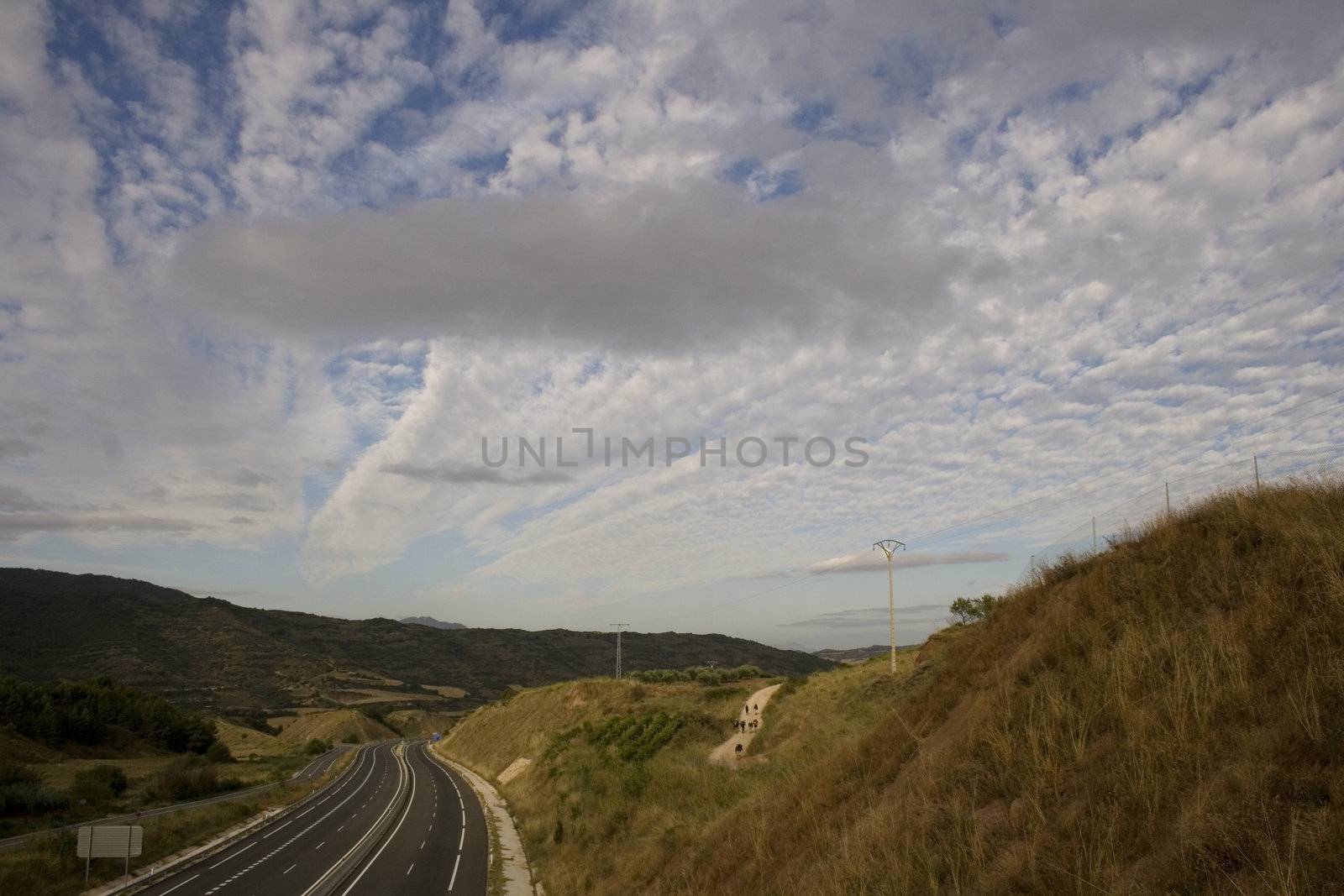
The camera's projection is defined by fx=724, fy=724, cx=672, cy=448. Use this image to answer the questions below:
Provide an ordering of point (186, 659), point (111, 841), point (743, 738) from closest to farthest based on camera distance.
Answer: point (111, 841), point (743, 738), point (186, 659)

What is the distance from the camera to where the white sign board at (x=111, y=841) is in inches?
965

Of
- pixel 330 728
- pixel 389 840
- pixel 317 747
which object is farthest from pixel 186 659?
pixel 389 840

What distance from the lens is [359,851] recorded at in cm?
3525

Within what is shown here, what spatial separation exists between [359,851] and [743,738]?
19604mm

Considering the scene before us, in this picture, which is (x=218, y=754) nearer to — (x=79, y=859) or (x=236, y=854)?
(x=236, y=854)

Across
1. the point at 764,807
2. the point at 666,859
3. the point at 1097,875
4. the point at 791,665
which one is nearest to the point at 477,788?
the point at 666,859

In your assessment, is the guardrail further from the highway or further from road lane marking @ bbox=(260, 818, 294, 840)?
road lane marking @ bbox=(260, 818, 294, 840)

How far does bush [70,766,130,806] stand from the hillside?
5323 cm

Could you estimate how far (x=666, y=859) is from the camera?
17781mm

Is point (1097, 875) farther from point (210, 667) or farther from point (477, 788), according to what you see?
point (210, 667)

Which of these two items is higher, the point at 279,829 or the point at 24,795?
the point at 24,795

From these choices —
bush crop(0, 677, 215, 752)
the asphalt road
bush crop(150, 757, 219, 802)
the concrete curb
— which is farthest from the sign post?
bush crop(0, 677, 215, 752)

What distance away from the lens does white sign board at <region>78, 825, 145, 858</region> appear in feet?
80.4

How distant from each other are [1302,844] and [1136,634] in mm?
4979
